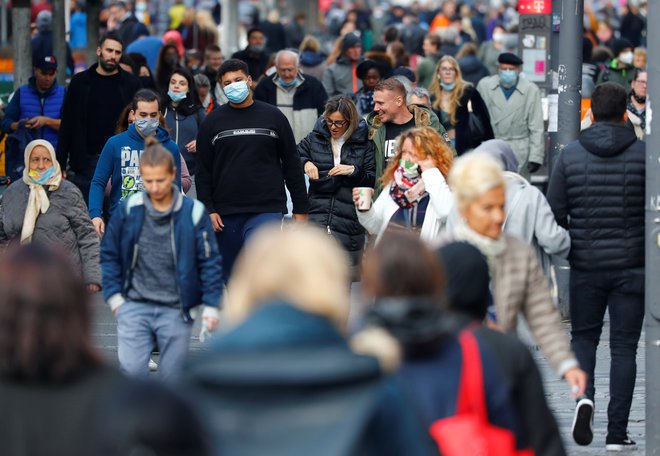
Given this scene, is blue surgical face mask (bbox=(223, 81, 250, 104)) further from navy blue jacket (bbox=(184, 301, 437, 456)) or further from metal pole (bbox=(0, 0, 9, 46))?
metal pole (bbox=(0, 0, 9, 46))

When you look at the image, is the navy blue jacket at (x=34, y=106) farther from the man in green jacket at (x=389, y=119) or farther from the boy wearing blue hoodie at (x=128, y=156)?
the man in green jacket at (x=389, y=119)

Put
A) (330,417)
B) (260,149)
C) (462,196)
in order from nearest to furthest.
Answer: (330,417), (462,196), (260,149)

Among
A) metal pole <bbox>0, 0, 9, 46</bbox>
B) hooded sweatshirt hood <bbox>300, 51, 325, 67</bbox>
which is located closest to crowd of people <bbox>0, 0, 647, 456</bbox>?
hooded sweatshirt hood <bbox>300, 51, 325, 67</bbox>

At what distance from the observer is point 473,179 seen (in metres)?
5.70

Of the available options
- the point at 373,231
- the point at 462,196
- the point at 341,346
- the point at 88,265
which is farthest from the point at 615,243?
the point at 341,346

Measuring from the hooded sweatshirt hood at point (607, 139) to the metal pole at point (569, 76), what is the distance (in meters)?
3.64

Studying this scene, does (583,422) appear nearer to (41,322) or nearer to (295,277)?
(295,277)

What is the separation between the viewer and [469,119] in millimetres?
14469

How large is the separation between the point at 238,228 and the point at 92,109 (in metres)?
3.66

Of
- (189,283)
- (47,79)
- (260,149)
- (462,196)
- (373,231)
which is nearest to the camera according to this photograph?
(462,196)

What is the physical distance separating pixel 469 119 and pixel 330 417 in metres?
11.4

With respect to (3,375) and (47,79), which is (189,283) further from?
(47,79)

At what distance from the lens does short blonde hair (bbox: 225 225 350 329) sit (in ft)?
11.1

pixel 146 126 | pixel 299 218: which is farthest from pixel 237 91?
pixel 299 218
